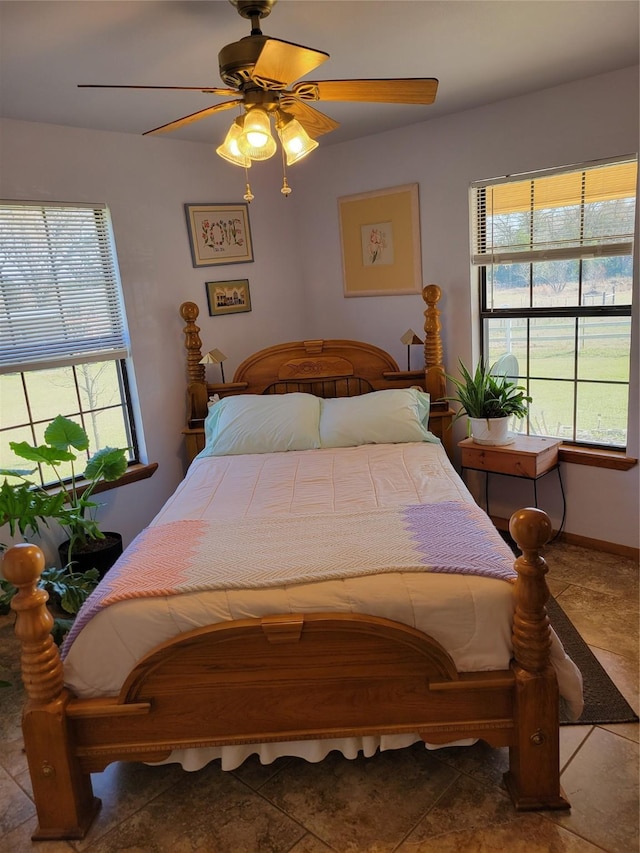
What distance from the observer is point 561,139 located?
312 cm

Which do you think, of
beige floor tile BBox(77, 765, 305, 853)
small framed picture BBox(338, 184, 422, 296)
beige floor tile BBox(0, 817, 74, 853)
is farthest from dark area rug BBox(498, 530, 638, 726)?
small framed picture BBox(338, 184, 422, 296)

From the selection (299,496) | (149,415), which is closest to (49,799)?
→ (299,496)

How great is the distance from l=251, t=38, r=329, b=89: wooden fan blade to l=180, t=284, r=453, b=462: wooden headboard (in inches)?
81.9

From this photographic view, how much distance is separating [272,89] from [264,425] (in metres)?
1.89

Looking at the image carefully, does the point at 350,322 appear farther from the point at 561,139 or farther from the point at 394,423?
the point at 561,139

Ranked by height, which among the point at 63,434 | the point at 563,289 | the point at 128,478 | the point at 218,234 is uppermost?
the point at 218,234

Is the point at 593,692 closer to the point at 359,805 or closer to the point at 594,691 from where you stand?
the point at 594,691

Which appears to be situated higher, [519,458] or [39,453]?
[39,453]

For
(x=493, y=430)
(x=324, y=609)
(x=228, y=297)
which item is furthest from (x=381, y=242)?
(x=324, y=609)

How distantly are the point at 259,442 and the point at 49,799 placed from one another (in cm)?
193

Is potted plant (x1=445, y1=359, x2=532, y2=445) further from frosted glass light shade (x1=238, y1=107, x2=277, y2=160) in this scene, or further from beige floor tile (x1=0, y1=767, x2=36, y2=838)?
beige floor tile (x1=0, y1=767, x2=36, y2=838)

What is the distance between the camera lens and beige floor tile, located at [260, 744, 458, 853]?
1817mm

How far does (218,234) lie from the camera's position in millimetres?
3932

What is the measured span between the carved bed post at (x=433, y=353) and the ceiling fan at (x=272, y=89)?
1737 mm
